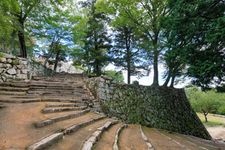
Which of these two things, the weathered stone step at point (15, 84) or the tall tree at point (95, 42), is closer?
the weathered stone step at point (15, 84)

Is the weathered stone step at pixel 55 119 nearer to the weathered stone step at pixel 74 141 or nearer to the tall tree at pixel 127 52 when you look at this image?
the weathered stone step at pixel 74 141

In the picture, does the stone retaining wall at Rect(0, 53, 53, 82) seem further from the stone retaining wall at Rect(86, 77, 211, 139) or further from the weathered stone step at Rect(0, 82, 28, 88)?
the stone retaining wall at Rect(86, 77, 211, 139)

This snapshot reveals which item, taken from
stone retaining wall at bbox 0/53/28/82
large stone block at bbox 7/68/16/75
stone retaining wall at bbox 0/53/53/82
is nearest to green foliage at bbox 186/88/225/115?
stone retaining wall at bbox 0/53/53/82

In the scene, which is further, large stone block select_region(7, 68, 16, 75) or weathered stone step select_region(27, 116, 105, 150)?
large stone block select_region(7, 68, 16, 75)

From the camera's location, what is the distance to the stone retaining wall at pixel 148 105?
13477 millimetres

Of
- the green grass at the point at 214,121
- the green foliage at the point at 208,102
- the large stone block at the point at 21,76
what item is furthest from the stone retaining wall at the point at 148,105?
the green foliage at the point at 208,102

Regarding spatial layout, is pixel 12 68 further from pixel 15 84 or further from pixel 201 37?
pixel 201 37

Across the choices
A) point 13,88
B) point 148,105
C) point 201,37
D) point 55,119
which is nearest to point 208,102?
point 148,105

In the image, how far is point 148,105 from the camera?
51.9 feet

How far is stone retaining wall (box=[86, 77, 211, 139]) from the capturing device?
531 inches

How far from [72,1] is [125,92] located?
850 centimetres

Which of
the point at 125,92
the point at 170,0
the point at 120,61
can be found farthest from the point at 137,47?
the point at 170,0

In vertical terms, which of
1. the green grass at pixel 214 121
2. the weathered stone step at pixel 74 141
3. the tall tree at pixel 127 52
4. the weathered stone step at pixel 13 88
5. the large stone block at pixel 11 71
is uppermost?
the tall tree at pixel 127 52

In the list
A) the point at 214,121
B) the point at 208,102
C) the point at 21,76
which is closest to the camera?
the point at 21,76
